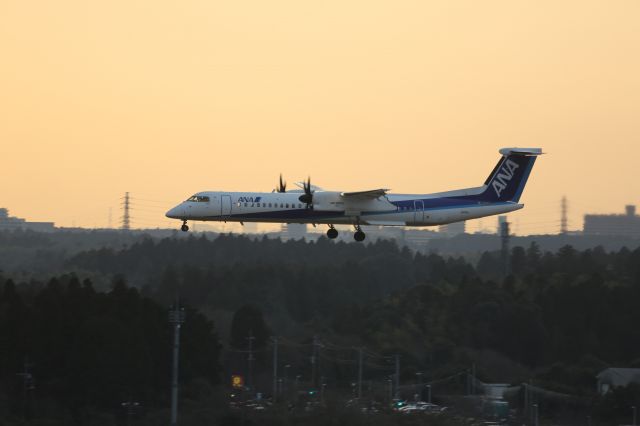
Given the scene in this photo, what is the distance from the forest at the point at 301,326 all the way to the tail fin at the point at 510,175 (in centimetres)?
1283

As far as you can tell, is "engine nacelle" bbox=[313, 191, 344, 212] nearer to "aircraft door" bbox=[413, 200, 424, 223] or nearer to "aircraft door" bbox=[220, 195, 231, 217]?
"aircraft door" bbox=[413, 200, 424, 223]

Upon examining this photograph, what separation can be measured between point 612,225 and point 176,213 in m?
114

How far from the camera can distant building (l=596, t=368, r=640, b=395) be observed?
2948 inches

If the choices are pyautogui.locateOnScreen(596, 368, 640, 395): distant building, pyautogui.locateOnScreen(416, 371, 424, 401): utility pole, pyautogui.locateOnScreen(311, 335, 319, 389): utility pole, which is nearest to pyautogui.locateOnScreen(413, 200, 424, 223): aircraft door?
pyautogui.locateOnScreen(311, 335, 319, 389): utility pole

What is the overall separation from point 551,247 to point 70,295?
92.5 m

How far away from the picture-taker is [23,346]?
208ft

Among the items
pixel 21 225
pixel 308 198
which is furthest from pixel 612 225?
pixel 308 198

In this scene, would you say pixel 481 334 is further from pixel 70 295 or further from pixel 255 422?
pixel 255 422

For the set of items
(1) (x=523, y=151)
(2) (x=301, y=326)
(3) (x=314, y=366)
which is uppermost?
(1) (x=523, y=151)

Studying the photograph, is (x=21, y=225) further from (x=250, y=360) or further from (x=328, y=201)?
(x=328, y=201)

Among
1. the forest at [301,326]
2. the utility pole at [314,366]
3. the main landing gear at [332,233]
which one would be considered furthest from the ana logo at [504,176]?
the utility pole at [314,366]

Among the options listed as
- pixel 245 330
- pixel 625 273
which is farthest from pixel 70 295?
pixel 625 273

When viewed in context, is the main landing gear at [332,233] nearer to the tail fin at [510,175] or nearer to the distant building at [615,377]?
the tail fin at [510,175]

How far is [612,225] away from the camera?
16500 cm
